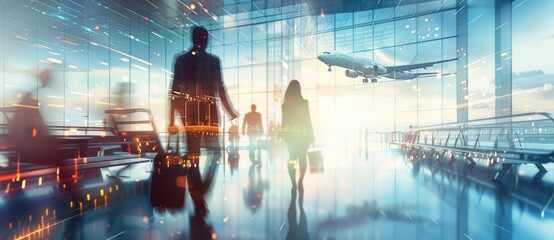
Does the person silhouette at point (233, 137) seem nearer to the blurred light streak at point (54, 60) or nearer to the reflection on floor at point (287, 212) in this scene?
the reflection on floor at point (287, 212)

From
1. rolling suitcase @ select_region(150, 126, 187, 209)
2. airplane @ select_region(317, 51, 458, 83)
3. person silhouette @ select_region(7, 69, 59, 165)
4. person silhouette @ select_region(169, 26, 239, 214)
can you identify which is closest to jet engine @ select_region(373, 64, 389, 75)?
airplane @ select_region(317, 51, 458, 83)

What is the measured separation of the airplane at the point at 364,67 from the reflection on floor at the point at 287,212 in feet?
43.0

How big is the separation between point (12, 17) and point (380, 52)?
20.7m

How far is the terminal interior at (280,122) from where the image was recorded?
6.11 feet

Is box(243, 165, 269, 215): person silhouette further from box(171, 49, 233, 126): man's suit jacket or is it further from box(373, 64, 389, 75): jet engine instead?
box(373, 64, 389, 75): jet engine

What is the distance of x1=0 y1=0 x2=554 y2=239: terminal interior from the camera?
186 centimetres

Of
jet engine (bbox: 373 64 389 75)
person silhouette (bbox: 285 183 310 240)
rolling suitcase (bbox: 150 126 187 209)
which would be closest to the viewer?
person silhouette (bbox: 285 183 310 240)

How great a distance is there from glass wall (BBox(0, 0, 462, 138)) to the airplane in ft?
1.81

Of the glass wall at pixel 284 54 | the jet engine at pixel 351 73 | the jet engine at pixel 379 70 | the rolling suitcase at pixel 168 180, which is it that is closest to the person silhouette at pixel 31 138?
the rolling suitcase at pixel 168 180

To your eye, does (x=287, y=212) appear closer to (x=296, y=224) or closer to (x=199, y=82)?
(x=296, y=224)

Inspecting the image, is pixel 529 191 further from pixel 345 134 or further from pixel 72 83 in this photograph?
pixel 72 83

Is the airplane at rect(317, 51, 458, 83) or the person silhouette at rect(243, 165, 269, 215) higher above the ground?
the airplane at rect(317, 51, 458, 83)

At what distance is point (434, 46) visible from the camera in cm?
1539

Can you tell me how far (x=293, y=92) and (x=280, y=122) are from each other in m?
0.37
